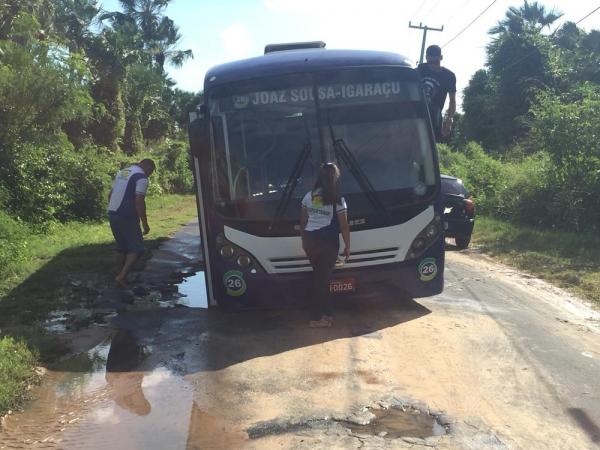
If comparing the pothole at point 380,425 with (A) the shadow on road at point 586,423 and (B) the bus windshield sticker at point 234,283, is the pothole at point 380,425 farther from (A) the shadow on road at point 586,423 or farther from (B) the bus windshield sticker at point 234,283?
(B) the bus windshield sticker at point 234,283

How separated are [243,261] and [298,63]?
2.18 metres

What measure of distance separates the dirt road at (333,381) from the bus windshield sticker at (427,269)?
0.48m

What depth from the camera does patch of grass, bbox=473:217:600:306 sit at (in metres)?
8.68

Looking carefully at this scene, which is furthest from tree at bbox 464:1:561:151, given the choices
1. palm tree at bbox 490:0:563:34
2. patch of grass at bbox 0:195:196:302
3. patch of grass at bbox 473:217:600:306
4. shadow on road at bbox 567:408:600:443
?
shadow on road at bbox 567:408:600:443

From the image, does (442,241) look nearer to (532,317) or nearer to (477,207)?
(532,317)

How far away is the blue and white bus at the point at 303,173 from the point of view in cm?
617

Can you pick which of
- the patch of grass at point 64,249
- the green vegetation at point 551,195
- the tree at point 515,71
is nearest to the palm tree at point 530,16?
the tree at point 515,71

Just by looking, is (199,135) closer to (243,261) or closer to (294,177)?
(294,177)

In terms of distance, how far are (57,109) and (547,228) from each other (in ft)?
36.9

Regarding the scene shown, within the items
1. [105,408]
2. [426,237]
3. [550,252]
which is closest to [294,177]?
[426,237]

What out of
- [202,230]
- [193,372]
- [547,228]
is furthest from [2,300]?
[547,228]

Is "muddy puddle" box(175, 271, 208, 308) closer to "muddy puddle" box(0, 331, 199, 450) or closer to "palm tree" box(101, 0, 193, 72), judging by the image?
"muddy puddle" box(0, 331, 199, 450)

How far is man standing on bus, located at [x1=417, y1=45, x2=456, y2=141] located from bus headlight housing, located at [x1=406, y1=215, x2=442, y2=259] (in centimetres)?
127

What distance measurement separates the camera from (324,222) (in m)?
5.85
